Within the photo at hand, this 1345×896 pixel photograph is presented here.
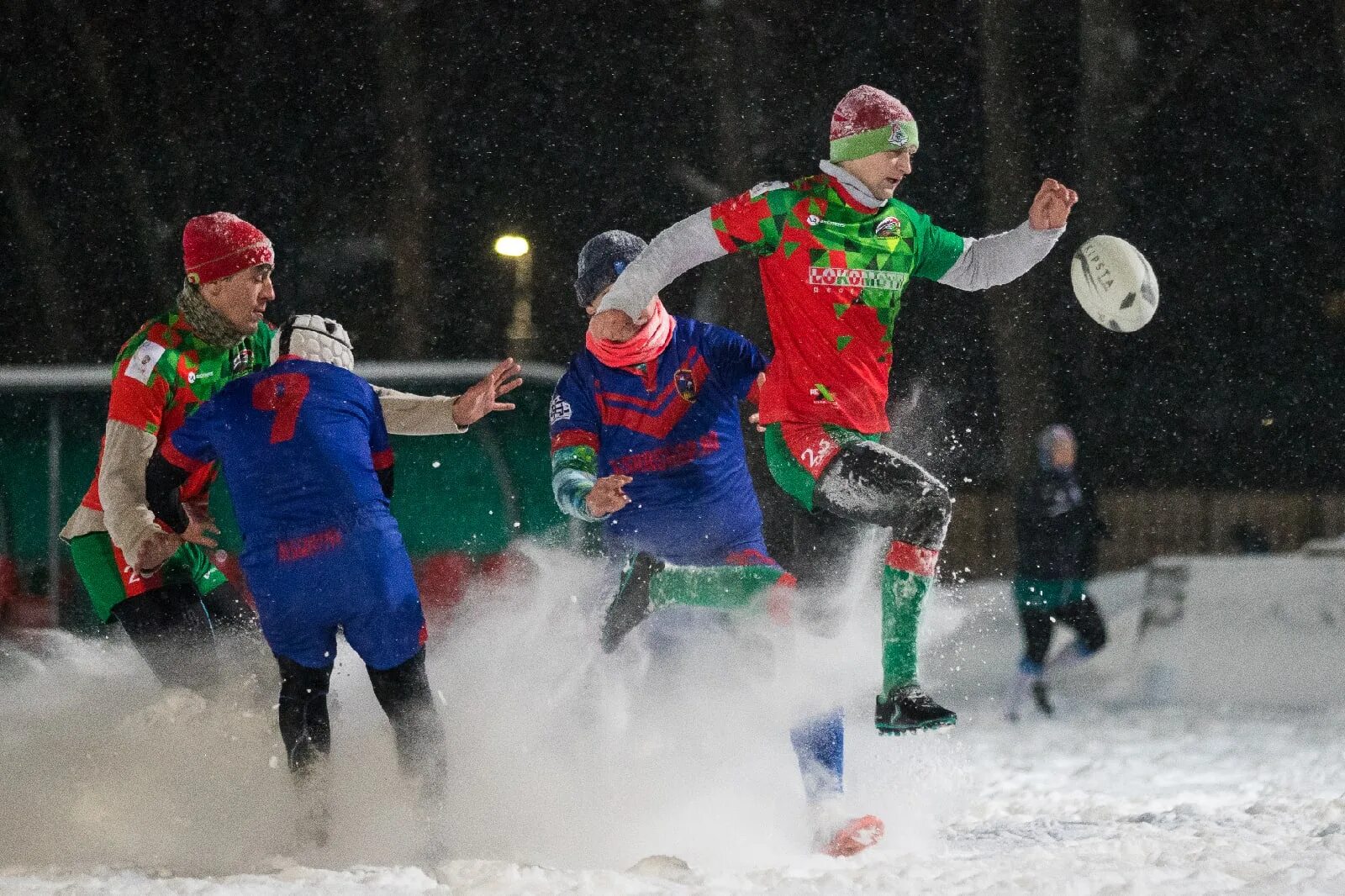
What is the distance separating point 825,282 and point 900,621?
94 cm

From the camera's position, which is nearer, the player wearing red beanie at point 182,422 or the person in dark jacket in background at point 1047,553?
the player wearing red beanie at point 182,422

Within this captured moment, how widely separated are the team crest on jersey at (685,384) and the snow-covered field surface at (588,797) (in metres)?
0.74

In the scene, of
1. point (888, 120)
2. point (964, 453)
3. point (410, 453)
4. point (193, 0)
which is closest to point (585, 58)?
point (193, 0)

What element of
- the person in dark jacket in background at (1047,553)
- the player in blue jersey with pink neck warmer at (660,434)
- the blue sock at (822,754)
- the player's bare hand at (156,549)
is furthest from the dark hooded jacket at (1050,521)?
the player's bare hand at (156,549)

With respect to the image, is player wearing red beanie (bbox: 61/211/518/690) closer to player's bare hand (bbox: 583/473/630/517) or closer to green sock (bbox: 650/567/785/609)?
player's bare hand (bbox: 583/473/630/517)

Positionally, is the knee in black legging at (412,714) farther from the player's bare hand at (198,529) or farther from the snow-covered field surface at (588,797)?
the player's bare hand at (198,529)

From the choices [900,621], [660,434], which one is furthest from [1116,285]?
[660,434]

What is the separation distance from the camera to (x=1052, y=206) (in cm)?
411

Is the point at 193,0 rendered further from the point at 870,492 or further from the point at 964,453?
the point at 870,492

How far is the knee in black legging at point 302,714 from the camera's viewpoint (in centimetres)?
391

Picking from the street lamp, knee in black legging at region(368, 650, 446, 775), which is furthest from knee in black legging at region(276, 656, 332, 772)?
the street lamp

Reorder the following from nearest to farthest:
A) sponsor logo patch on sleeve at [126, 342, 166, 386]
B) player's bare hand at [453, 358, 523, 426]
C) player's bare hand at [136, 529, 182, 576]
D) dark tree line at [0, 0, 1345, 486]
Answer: player's bare hand at [136, 529, 182, 576] → sponsor logo patch on sleeve at [126, 342, 166, 386] → player's bare hand at [453, 358, 523, 426] → dark tree line at [0, 0, 1345, 486]

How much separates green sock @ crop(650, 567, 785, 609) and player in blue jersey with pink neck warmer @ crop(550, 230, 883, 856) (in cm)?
7

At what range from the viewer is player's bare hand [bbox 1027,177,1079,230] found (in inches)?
162
